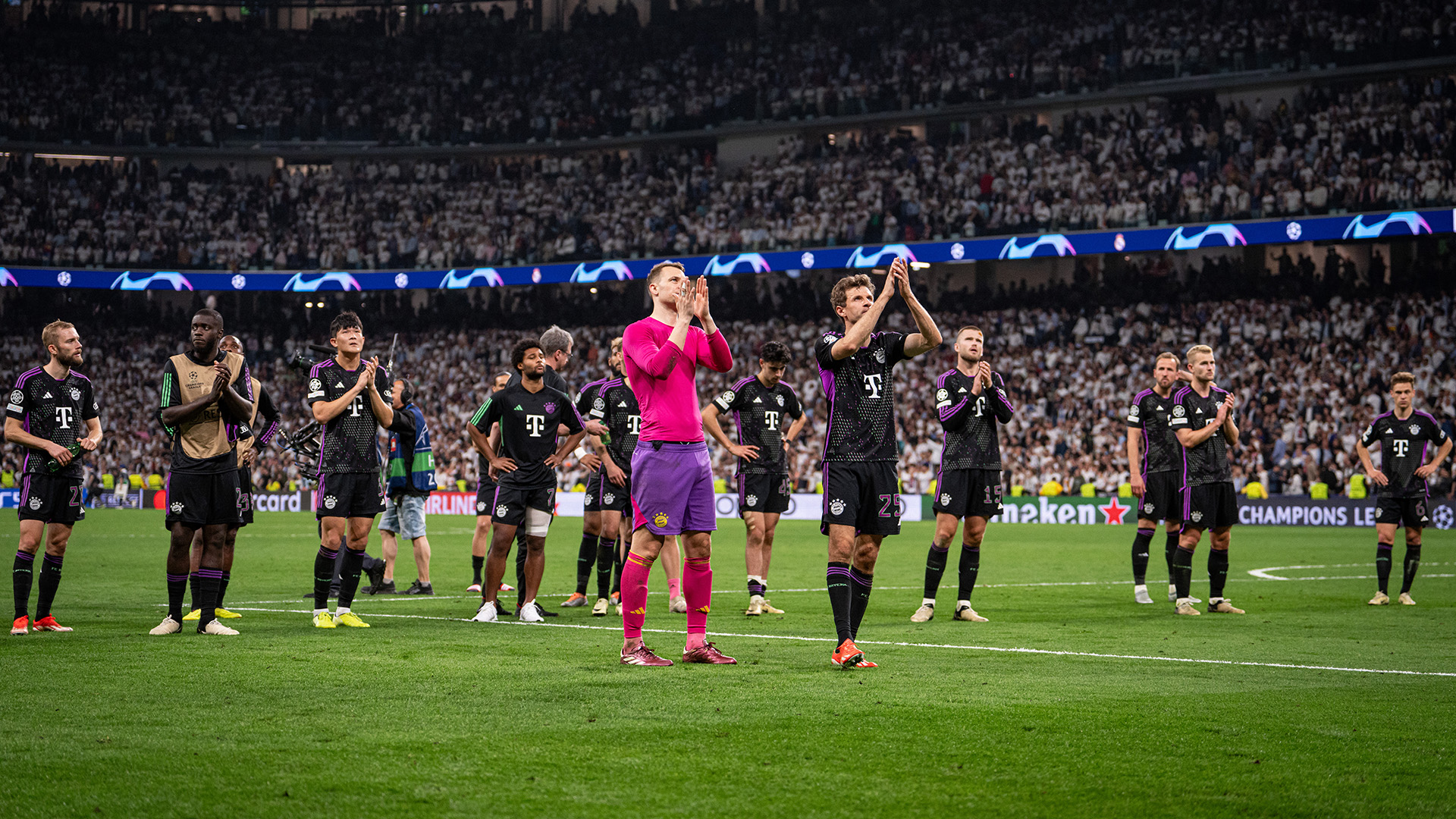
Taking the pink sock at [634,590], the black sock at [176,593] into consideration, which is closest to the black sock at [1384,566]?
the pink sock at [634,590]

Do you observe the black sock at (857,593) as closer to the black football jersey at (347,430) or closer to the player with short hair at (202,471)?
the black football jersey at (347,430)

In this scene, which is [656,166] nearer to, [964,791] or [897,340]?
[897,340]

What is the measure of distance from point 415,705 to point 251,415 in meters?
4.46

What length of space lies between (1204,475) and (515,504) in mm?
6588

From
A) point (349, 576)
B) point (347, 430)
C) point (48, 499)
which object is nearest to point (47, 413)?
point (48, 499)

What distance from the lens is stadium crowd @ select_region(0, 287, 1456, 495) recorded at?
1369 inches

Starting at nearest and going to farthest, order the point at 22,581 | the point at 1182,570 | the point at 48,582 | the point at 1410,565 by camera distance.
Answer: the point at 48,582, the point at 22,581, the point at 1182,570, the point at 1410,565

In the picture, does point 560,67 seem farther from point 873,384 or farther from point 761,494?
point 873,384

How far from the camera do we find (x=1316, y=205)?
3725 cm

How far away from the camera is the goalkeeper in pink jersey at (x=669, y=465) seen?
8.59 m

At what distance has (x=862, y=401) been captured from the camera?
29.3 feet

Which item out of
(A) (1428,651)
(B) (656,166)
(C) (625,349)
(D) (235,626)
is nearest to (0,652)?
(D) (235,626)

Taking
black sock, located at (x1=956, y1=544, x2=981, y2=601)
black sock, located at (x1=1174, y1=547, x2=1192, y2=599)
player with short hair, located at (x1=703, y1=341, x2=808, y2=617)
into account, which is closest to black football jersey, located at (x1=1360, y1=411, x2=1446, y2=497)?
black sock, located at (x1=1174, y1=547, x2=1192, y2=599)

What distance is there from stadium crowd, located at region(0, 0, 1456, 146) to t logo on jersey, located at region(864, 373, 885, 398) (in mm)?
37749
